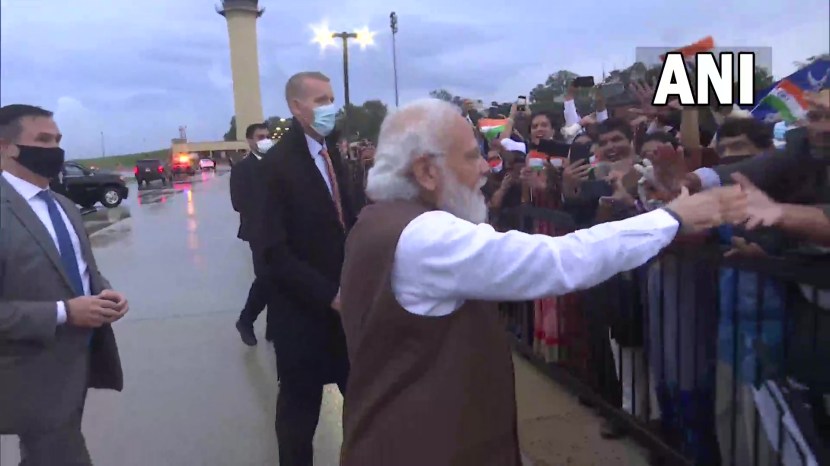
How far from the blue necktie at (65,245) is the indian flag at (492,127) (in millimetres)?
4027

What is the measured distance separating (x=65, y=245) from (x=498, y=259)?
1746 mm

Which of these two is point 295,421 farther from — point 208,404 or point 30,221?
point 208,404

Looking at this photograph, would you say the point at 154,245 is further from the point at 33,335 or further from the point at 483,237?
the point at 483,237

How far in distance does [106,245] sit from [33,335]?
36.5 ft

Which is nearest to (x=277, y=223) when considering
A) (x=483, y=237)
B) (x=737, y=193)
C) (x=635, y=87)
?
(x=483, y=237)

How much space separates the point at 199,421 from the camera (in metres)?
4.59

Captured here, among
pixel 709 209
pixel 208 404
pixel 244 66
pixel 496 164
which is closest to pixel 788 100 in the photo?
pixel 709 209

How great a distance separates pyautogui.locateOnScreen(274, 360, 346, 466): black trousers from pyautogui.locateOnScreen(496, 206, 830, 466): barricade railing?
1598 millimetres

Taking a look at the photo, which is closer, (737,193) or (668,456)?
(737,193)

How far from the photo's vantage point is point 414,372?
1.74 m

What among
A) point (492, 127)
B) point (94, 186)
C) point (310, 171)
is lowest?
point (94, 186)

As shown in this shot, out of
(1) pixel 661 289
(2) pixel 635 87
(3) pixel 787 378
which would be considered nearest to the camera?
(3) pixel 787 378

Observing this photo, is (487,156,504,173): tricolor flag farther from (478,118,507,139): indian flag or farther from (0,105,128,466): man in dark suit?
(0,105,128,466): man in dark suit

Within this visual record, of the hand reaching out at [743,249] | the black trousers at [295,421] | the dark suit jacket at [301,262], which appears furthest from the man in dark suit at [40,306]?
the hand reaching out at [743,249]
